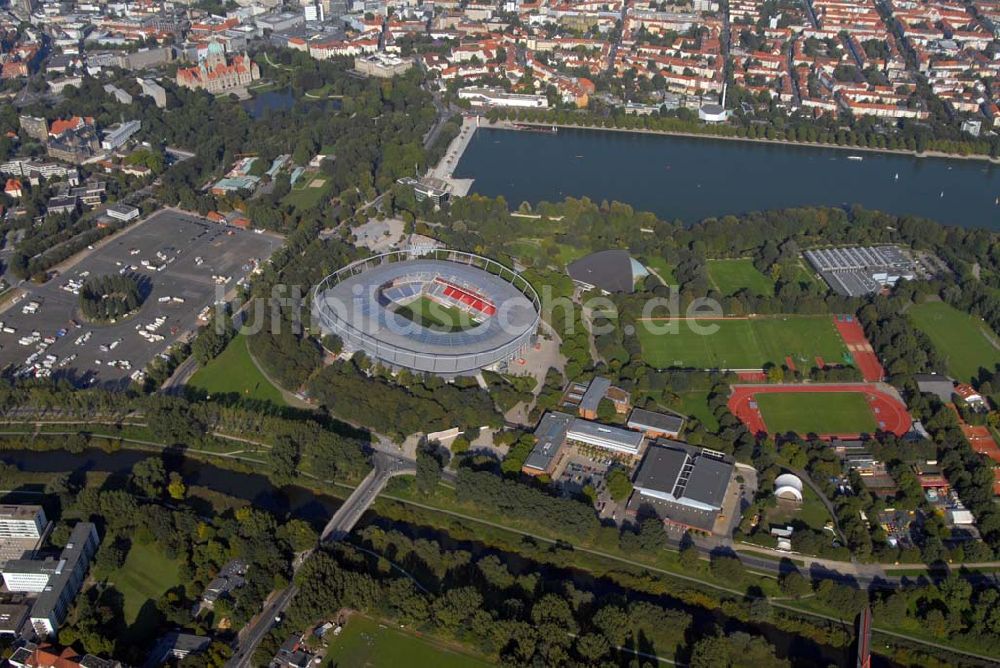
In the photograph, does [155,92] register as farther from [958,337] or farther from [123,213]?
[958,337]

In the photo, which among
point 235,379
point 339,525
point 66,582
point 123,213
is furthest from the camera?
point 123,213

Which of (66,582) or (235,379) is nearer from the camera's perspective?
(66,582)

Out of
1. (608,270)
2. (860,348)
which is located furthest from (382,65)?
(860,348)

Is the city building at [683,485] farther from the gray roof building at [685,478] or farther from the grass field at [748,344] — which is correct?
the grass field at [748,344]

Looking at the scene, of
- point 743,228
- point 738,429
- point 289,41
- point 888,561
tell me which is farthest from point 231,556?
point 289,41

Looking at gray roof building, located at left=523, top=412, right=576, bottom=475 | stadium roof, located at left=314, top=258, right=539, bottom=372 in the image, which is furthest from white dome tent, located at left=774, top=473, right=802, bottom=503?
stadium roof, located at left=314, top=258, right=539, bottom=372

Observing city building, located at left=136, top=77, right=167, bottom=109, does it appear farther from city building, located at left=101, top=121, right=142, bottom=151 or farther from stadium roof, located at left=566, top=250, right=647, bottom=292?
stadium roof, located at left=566, top=250, right=647, bottom=292

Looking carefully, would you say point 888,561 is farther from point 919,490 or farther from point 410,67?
point 410,67
